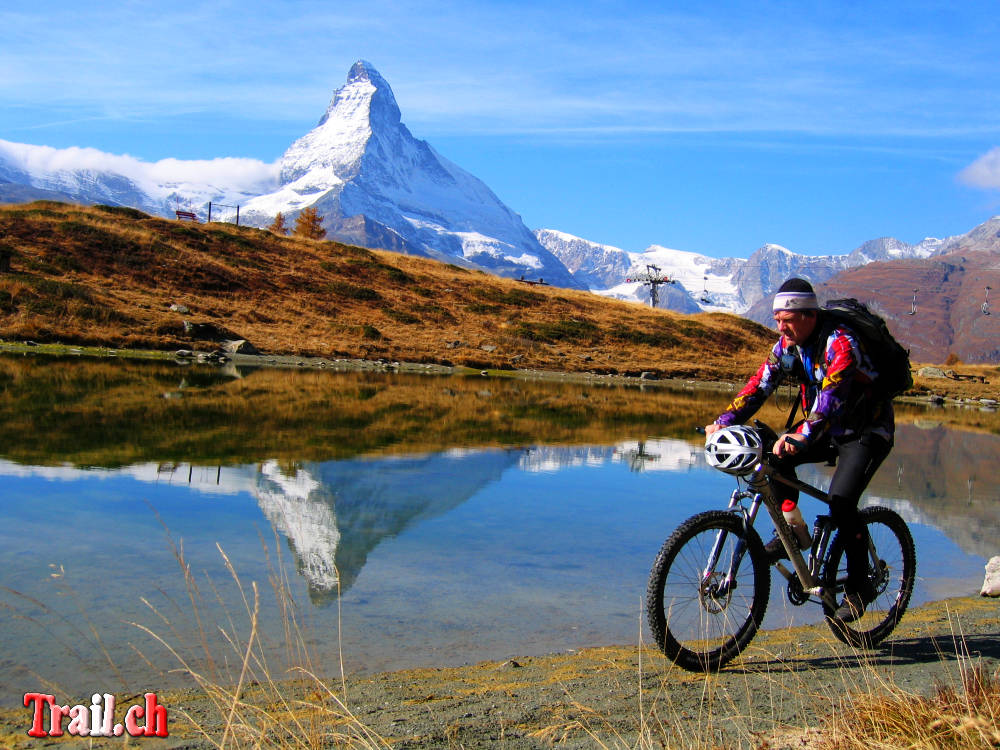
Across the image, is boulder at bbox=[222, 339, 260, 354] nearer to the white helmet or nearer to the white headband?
the white headband

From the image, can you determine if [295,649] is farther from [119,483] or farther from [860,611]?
[119,483]

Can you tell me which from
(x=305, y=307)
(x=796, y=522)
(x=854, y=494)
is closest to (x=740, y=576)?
(x=796, y=522)

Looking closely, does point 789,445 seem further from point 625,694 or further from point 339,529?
point 339,529

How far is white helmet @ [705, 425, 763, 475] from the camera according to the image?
16.0ft

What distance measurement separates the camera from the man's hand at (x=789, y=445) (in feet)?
16.3

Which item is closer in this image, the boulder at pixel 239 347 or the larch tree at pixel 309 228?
the boulder at pixel 239 347

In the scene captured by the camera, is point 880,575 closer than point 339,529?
Yes

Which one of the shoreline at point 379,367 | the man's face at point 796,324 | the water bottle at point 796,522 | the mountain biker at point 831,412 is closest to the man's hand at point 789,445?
the mountain biker at point 831,412

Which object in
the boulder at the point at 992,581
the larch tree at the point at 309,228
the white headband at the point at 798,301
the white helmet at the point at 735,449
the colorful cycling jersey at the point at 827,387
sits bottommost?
the boulder at the point at 992,581

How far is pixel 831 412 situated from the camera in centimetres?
500

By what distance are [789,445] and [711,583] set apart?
963 mm

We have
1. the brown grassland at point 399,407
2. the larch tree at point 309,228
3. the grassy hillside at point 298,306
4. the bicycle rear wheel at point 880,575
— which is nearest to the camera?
the brown grassland at point 399,407

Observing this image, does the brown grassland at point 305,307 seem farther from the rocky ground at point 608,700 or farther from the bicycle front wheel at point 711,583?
the bicycle front wheel at point 711,583

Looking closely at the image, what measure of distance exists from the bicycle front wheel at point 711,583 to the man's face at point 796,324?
1.23 metres
